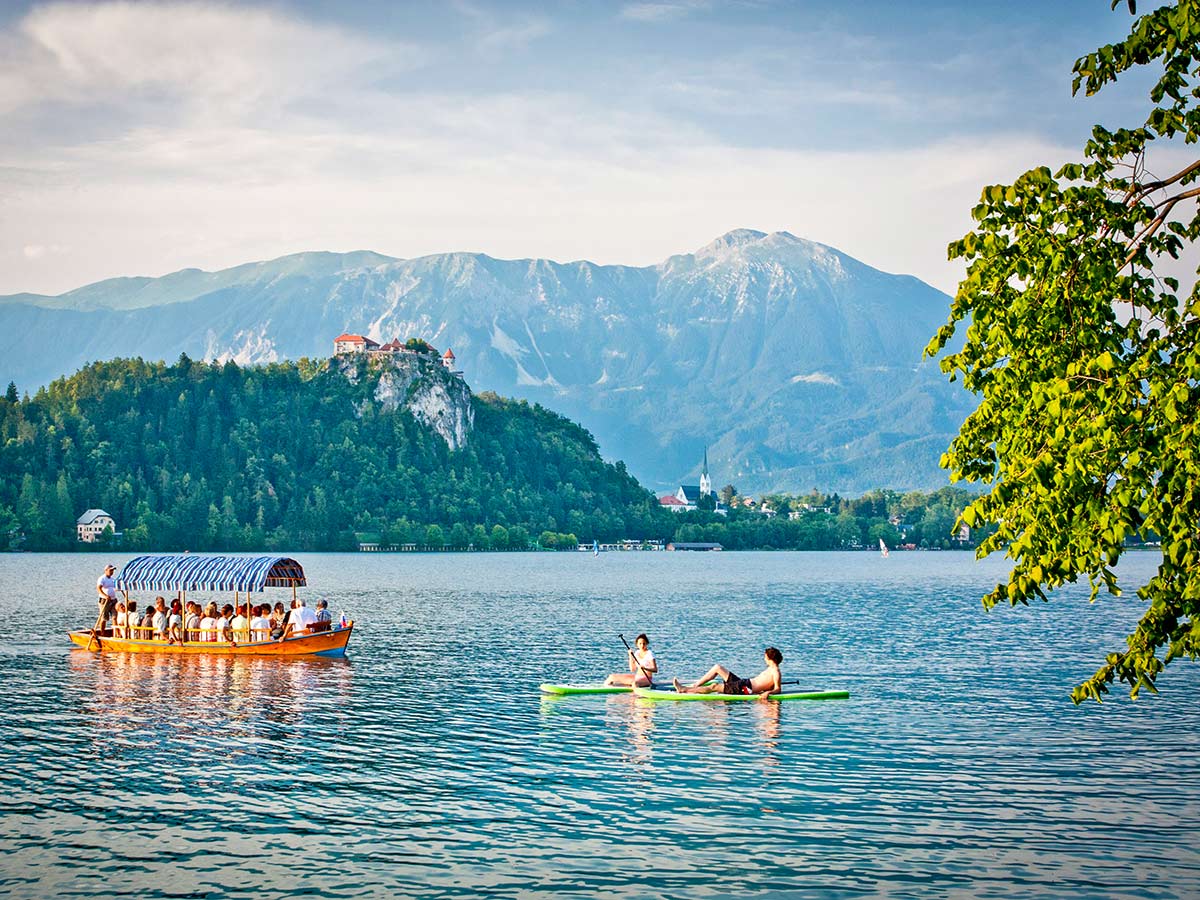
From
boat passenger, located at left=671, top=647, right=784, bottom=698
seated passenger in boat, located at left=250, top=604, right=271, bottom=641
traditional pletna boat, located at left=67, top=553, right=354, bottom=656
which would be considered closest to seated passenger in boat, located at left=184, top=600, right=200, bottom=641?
traditional pletna boat, located at left=67, top=553, right=354, bottom=656

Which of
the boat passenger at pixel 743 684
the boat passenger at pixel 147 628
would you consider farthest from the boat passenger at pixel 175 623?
the boat passenger at pixel 743 684

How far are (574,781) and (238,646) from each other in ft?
112

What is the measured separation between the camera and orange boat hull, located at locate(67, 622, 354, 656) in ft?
212

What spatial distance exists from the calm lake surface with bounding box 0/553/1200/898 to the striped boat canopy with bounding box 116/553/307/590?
13.0 feet

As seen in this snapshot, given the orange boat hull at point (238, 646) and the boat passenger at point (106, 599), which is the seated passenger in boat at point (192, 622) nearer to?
the orange boat hull at point (238, 646)

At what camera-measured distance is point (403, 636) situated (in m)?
84.4

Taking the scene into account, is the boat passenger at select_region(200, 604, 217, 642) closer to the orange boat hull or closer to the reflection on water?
the orange boat hull

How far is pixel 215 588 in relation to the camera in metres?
66.0

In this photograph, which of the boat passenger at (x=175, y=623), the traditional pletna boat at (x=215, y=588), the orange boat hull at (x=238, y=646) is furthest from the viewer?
the boat passenger at (x=175, y=623)

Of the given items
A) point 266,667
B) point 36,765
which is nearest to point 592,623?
point 266,667

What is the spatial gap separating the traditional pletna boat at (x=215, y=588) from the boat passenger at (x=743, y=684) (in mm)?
22842

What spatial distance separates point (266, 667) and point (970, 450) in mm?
48180

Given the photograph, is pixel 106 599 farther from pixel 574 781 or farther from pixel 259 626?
pixel 574 781

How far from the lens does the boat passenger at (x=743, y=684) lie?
49.7 metres
